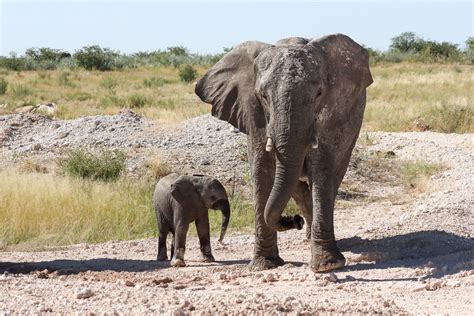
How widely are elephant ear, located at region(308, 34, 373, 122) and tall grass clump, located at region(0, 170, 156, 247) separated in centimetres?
471

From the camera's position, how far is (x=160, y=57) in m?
74.4

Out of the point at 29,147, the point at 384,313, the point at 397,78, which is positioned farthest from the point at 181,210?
the point at 397,78

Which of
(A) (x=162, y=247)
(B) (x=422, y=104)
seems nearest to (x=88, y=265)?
(A) (x=162, y=247)

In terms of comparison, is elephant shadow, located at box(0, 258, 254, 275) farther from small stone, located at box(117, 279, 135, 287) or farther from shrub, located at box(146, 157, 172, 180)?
shrub, located at box(146, 157, 172, 180)

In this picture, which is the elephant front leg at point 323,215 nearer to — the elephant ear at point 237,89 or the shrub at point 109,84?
the elephant ear at point 237,89

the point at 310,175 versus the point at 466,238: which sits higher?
the point at 310,175

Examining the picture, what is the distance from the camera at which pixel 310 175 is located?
9.48m

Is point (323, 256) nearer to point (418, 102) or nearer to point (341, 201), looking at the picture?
point (341, 201)

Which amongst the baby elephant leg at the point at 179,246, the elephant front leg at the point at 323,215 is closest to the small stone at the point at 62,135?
the baby elephant leg at the point at 179,246

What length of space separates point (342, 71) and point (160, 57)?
65.6 metres

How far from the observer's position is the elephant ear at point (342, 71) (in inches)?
368

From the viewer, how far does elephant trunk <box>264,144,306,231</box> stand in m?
8.54

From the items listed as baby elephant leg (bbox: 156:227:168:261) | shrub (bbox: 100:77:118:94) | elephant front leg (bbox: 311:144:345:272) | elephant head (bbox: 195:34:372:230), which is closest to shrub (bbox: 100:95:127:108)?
shrub (bbox: 100:77:118:94)

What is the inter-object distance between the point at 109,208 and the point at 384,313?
7.41 m
